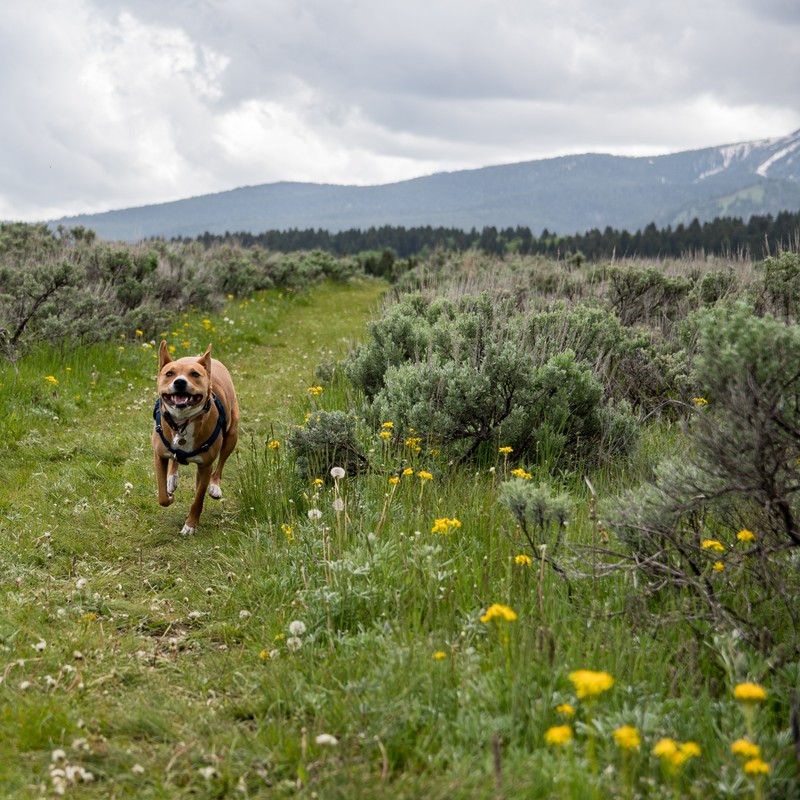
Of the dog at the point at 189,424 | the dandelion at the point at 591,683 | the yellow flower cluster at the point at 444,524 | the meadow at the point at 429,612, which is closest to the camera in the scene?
the dandelion at the point at 591,683

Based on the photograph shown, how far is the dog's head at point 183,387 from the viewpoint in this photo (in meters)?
5.14

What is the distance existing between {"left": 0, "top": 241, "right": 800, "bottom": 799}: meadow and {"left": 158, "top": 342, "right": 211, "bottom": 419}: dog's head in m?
0.79

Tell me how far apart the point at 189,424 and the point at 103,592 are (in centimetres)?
143

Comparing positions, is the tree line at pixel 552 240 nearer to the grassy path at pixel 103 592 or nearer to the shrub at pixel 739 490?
the grassy path at pixel 103 592

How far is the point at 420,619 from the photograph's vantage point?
3506mm

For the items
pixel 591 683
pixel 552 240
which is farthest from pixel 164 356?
pixel 552 240

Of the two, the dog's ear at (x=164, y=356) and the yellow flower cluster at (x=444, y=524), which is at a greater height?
the dog's ear at (x=164, y=356)

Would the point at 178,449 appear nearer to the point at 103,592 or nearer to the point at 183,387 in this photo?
the point at 183,387

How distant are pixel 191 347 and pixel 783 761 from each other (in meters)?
11.4

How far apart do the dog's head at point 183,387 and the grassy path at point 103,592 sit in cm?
92

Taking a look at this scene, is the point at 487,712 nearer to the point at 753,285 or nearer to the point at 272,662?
the point at 272,662

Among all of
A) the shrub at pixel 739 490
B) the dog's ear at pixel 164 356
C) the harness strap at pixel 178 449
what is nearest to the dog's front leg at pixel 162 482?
the harness strap at pixel 178 449

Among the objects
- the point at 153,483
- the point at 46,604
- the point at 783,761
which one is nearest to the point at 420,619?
the point at 783,761

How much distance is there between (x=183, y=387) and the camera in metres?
5.14
